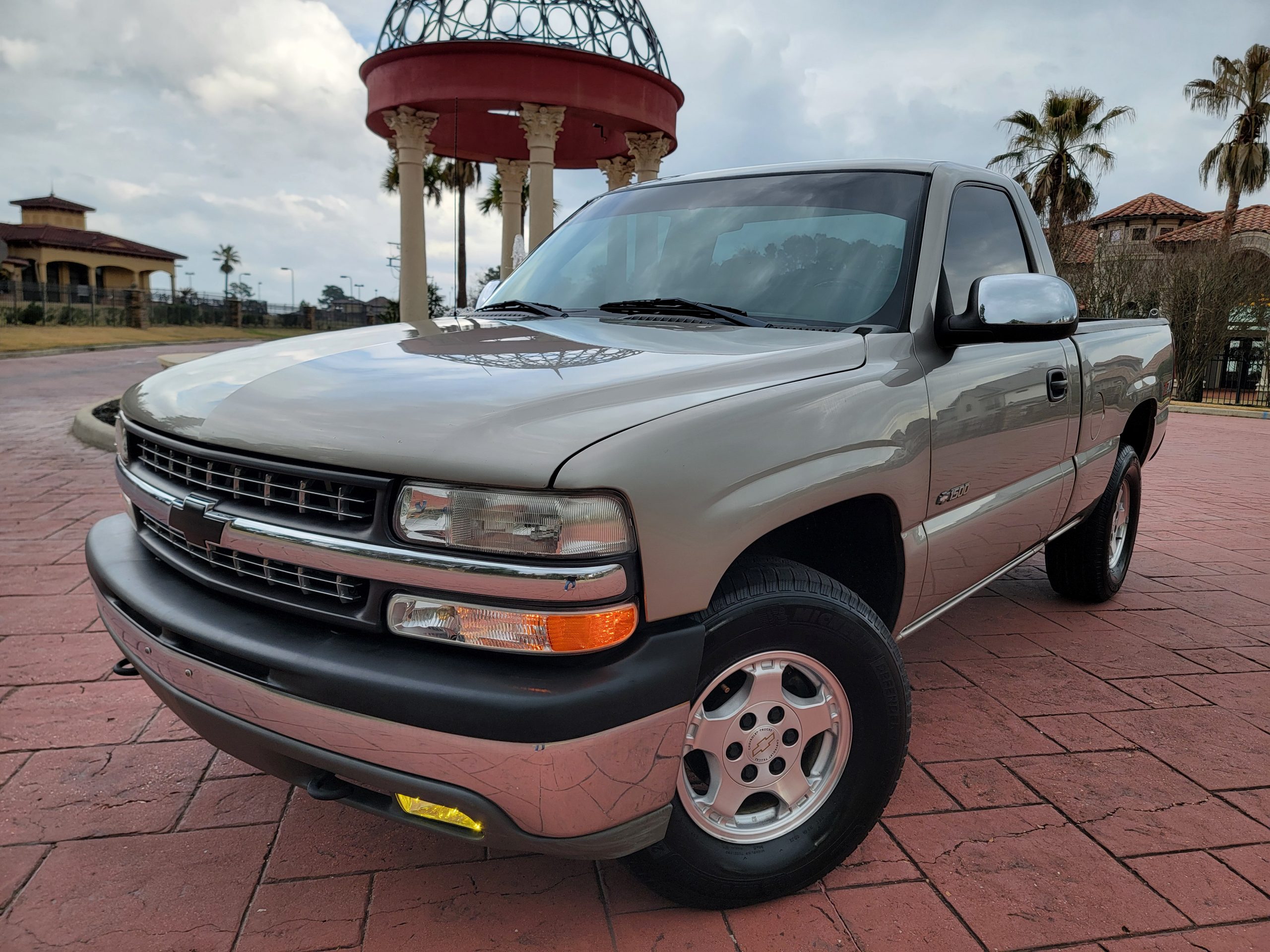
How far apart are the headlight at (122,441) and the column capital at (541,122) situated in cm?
1496

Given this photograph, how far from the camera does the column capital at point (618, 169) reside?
20828 millimetres

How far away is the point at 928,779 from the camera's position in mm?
2762

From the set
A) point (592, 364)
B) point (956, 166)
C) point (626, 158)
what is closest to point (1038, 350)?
point (956, 166)

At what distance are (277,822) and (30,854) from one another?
23.2 inches

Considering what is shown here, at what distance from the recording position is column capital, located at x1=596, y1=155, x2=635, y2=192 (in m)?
20.8

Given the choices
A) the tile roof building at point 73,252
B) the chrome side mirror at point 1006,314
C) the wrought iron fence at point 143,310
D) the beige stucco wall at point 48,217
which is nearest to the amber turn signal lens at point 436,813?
the chrome side mirror at point 1006,314

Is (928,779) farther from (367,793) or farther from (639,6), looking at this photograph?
(639,6)

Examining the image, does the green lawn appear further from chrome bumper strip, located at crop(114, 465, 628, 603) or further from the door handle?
chrome bumper strip, located at crop(114, 465, 628, 603)

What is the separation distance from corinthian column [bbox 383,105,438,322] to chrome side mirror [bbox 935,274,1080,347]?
53.5 ft

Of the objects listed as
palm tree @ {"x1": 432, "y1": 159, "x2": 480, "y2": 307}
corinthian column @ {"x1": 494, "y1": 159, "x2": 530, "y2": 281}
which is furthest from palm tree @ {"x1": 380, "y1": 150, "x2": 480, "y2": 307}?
corinthian column @ {"x1": 494, "y1": 159, "x2": 530, "y2": 281}

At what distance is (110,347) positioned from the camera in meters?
27.6

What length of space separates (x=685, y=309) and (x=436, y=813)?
64.1 inches

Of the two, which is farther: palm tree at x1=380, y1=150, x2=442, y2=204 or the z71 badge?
palm tree at x1=380, y1=150, x2=442, y2=204

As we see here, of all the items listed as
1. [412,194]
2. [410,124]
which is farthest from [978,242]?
[412,194]
